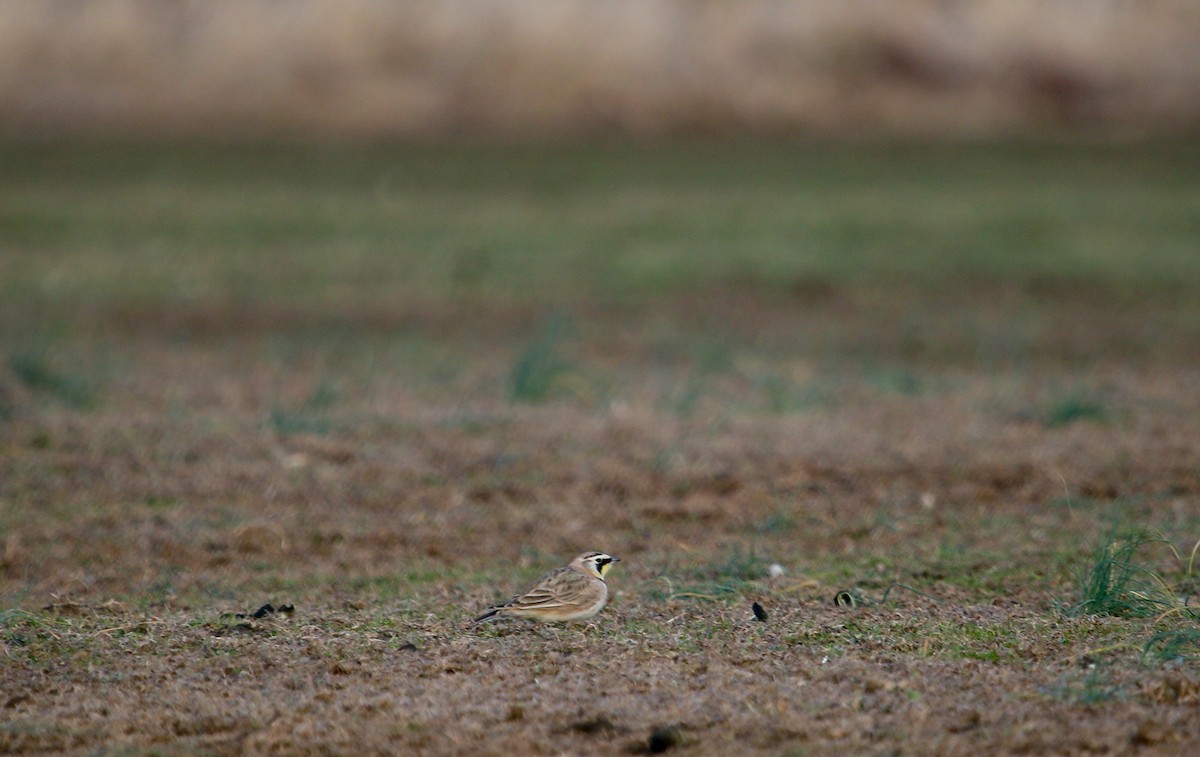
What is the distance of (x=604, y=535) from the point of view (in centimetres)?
663

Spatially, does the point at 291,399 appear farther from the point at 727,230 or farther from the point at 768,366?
the point at 727,230

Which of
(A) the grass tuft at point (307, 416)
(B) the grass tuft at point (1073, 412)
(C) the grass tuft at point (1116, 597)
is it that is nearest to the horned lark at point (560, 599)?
(C) the grass tuft at point (1116, 597)

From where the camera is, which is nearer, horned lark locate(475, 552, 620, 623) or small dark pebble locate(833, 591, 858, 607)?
horned lark locate(475, 552, 620, 623)

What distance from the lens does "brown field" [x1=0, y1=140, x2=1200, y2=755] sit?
4121 millimetres

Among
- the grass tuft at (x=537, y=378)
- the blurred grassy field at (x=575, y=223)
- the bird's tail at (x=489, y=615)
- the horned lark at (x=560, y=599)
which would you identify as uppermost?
the horned lark at (x=560, y=599)

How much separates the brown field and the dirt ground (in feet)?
0.06

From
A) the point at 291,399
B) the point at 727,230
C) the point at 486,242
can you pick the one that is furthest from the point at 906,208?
the point at 291,399

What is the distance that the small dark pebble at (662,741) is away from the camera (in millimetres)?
3871

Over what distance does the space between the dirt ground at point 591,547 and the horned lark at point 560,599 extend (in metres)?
0.08

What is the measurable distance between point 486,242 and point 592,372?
28.6ft

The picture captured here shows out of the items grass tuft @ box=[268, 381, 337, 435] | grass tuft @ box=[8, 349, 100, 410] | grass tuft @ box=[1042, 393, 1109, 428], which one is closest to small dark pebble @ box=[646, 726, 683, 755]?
grass tuft @ box=[268, 381, 337, 435]

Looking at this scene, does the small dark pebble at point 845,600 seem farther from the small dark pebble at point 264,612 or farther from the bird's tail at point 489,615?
the small dark pebble at point 264,612

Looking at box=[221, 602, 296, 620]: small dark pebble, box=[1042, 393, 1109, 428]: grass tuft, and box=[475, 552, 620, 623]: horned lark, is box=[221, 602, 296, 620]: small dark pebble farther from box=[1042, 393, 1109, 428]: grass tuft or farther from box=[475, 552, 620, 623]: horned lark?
box=[1042, 393, 1109, 428]: grass tuft

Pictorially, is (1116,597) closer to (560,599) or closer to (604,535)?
(560,599)
